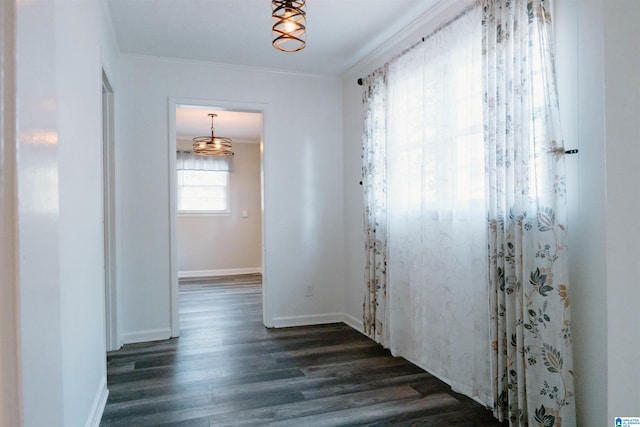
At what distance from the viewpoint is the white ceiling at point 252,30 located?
8.83ft

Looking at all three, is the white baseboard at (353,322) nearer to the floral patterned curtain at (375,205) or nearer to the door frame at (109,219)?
the floral patterned curtain at (375,205)

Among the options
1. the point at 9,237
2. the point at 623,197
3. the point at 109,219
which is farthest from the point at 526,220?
the point at 109,219

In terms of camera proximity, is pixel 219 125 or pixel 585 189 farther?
pixel 219 125

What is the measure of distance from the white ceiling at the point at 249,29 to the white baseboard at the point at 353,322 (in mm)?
2538

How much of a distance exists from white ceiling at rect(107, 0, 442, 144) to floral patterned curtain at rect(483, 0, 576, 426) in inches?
34.1

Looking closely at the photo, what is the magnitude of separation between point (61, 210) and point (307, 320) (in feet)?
9.57

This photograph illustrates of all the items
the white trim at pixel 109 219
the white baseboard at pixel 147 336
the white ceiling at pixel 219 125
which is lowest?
the white baseboard at pixel 147 336

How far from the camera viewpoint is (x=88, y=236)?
2027mm

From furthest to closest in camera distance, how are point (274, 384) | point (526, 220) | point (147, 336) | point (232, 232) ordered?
point (232, 232) < point (147, 336) < point (274, 384) < point (526, 220)

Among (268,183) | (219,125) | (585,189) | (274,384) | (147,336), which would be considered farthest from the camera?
(219,125)

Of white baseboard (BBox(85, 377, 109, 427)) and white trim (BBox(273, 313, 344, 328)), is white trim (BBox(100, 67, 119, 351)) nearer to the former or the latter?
white baseboard (BBox(85, 377, 109, 427))

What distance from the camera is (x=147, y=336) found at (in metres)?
3.51

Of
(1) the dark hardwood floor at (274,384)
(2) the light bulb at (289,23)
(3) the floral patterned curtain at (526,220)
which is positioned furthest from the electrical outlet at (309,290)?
(2) the light bulb at (289,23)

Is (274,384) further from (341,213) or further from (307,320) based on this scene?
(341,213)
